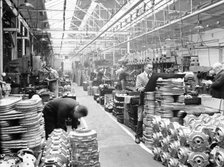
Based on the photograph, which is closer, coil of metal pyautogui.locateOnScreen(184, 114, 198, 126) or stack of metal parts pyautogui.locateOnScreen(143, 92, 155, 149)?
coil of metal pyautogui.locateOnScreen(184, 114, 198, 126)

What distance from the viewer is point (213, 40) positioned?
1841 cm

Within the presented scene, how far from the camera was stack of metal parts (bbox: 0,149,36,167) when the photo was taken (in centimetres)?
263

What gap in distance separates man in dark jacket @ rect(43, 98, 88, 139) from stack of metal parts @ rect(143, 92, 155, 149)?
2.11 meters

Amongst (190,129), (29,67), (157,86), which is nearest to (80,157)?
(190,129)

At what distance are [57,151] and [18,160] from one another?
0.83m

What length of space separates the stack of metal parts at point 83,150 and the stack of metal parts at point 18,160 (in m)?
1.13

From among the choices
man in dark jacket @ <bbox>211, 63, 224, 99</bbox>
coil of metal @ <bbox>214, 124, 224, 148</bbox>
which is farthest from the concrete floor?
man in dark jacket @ <bbox>211, 63, 224, 99</bbox>

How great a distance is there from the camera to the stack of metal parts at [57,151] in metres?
3.13

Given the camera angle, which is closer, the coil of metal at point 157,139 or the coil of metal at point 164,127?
the coil of metal at point 164,127

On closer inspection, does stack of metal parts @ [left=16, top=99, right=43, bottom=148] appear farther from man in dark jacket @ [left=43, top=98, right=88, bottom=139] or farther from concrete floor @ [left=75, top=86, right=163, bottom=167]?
concrete floor @ [left=75, top=86, right=163, bottom=167]

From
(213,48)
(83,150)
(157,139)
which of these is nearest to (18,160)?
(83,150)

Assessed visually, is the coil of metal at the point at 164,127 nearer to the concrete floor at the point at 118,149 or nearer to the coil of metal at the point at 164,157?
the coil of metal at the point at 164,157

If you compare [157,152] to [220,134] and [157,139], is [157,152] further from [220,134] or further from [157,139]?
[220,134]

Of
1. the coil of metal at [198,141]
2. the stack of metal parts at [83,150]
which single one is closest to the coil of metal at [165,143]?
the coil of metal at [198,141]
